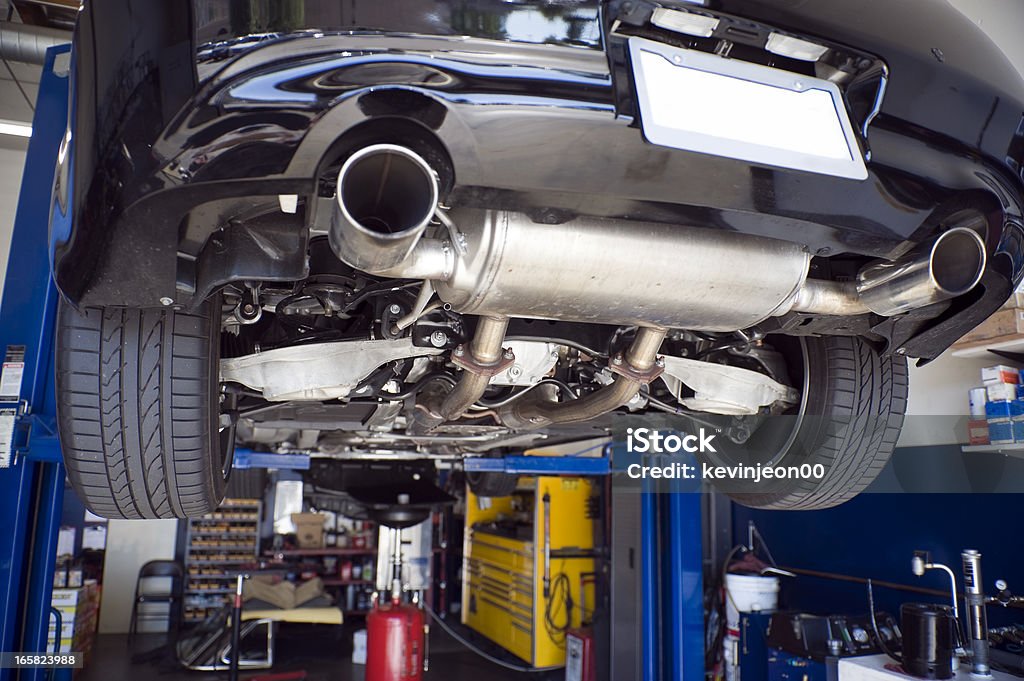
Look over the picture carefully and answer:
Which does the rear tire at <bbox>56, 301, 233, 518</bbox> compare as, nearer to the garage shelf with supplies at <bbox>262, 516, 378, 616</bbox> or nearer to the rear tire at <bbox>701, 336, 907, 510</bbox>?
the rear tire at <bbox>701, 336, 907, 510</bbox>

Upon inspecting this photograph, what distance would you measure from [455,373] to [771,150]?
868 millimetres

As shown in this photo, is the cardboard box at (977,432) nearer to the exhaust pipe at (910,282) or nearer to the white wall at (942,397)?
the white wall at (942,397)

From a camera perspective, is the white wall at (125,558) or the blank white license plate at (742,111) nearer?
the blank white license plate at (742,111)

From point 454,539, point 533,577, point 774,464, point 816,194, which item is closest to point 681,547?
point 774,464

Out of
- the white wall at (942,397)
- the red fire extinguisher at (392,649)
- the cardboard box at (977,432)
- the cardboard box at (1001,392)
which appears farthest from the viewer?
the red fire extinguisher at (392,649)

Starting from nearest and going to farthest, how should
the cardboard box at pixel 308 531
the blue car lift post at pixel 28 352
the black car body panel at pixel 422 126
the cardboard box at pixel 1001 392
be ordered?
the black car body panel at pixel 422 126, the blue car lift post at pixel 28 352, the cardboard box at pixel 1001 392, the cardboard box at pixel 308 531

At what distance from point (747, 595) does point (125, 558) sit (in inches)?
250

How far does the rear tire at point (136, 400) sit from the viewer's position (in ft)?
3.71

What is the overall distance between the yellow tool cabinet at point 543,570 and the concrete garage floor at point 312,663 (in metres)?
0.20

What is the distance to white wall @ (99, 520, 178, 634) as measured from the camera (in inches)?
288

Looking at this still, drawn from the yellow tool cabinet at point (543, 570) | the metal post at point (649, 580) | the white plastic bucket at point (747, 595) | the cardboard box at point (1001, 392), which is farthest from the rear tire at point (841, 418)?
the yellow tool cabinet at point (543, 570)

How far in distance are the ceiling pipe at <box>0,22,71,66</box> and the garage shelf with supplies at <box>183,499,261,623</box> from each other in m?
4.51

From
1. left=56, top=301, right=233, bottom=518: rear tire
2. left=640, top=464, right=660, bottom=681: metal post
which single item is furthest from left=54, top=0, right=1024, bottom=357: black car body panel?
left=640, top=464, right=660, bottom=681: metal post

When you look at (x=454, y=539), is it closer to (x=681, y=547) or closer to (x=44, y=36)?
(x=681, y=547)
